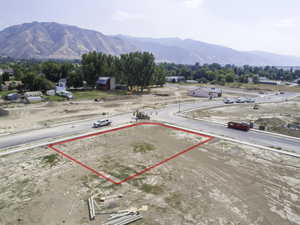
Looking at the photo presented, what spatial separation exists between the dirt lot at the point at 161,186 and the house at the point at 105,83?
180 feet

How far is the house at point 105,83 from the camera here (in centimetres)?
7700

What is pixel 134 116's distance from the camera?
135 feet

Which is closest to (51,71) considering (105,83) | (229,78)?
(105,83)

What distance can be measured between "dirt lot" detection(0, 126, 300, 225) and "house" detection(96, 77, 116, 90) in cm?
5474

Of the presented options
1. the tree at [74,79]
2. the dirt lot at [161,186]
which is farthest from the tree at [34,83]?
the dirt lot at [161,186]

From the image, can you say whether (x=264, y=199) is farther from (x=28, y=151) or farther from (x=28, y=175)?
A: (x=28, y=151)

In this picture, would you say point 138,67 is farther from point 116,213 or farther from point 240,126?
point 116,213

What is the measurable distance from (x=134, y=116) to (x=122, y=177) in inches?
Result: 940

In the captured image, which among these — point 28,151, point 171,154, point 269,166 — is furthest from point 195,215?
point 28,151

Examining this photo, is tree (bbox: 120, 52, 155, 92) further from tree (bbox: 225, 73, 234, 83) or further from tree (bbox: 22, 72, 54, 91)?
tree (bbox: 225, 73, 234, 83)

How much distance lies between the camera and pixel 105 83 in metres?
76.8

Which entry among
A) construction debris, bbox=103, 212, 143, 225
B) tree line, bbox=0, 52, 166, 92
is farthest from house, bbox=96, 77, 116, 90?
construction debris, bbox=103, 212, 143, 225

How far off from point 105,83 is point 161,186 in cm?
6600

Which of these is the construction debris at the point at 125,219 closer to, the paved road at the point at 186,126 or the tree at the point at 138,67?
the paved road at the point at 186,126
